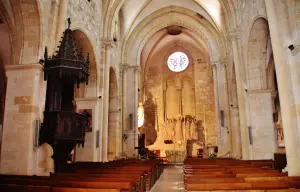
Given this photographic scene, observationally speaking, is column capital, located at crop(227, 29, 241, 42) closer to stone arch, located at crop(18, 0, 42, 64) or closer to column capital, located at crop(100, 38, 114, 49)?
column capital, located at crop(100, 38, 114, 49)

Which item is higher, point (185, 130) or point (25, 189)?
point (185, 130)

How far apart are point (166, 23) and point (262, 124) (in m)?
12.9

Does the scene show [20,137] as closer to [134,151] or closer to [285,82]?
[285,82]

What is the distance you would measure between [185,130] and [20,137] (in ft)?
60.3

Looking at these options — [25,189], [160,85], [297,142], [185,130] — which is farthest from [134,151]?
[25,189]

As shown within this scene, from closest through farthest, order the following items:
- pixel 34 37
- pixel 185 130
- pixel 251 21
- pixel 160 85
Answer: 1. pixel 34 37
2. pixel 251 21
3. pixel 185 130
4. pixel 160 85

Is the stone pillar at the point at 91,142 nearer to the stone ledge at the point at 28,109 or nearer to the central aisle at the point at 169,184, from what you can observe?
the central aisle at the point at 169,184

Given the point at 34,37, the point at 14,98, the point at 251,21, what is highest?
the point at 251,21

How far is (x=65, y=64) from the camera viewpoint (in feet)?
26.0

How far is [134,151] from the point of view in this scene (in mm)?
19016

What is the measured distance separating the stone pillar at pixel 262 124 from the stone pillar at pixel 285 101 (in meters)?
4.05

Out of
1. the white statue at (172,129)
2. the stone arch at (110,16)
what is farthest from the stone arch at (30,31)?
the white statue at (172,129)

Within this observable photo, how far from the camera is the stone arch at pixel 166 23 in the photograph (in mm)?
20297

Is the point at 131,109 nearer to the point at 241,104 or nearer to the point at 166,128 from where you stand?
the point at 166,128
